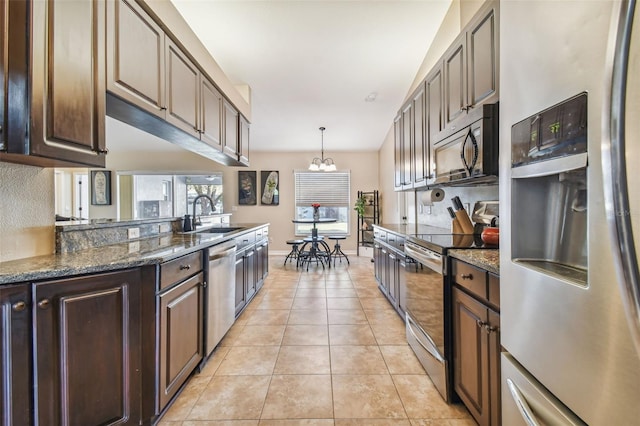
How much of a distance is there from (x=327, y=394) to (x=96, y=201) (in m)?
6.66

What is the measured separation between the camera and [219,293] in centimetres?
214

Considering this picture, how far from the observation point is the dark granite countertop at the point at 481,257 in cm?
116

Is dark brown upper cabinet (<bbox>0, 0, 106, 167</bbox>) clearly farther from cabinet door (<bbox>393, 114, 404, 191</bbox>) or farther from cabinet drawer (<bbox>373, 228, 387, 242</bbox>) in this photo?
cabinet door (<bbox>393, 114, 404, 191</bbox>)

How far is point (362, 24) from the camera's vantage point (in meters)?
2.71

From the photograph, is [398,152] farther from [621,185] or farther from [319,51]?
[621,185]

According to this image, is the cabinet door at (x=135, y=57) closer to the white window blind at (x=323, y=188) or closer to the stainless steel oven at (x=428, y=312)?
the stainless steel oven at (x=428, y=312)

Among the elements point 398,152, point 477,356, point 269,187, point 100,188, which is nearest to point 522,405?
point 477,356

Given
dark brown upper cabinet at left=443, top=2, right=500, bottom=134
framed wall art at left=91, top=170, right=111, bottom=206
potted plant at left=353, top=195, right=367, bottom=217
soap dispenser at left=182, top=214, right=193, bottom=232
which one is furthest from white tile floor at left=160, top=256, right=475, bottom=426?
framed wall art at left=91, top=170, right=111, bottom=206

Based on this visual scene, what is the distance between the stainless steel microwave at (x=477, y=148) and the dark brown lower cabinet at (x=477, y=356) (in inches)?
28.9

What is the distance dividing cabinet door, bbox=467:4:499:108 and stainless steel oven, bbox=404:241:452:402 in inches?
39.5

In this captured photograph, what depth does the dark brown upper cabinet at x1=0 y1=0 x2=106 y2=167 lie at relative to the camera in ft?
3.48

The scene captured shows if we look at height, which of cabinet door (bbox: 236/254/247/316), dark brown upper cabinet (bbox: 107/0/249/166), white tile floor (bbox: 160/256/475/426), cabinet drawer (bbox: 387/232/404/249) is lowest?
white tile floor (bbox: 160/256/475/426)

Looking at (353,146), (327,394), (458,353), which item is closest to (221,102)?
(327,394)

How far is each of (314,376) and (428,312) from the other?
34.5 inches
